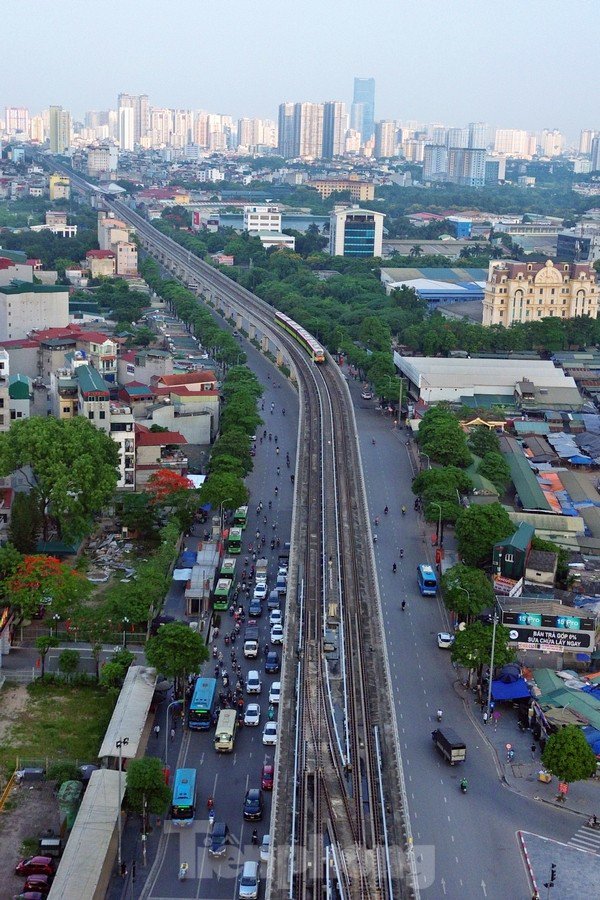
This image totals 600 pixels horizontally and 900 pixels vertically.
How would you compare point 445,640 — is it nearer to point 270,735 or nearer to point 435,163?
point 270,735

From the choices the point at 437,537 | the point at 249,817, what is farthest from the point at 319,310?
the point at 249,817

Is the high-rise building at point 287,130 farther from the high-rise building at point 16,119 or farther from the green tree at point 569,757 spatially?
the green tree at point 569,757

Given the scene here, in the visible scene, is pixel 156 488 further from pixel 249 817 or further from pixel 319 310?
pixel 319 310

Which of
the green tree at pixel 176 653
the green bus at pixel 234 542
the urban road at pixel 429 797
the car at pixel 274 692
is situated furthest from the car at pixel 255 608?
the green tree at pixel 176 653

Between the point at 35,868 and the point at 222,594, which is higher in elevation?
the point at 222,594

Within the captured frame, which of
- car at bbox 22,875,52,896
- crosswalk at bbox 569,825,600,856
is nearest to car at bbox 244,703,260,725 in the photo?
car at bbox 22,875,52,896

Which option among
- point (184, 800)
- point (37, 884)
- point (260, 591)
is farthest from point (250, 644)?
point (37, 884)

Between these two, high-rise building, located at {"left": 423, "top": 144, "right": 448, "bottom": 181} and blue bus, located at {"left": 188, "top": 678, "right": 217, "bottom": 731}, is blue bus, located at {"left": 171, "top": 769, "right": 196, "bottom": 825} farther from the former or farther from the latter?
high-rise building, located at {"left": 423, "top": 144, "right": 448, "bottom": 181}
